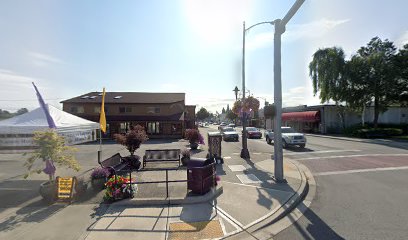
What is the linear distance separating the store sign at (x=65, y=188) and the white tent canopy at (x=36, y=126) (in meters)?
3.18

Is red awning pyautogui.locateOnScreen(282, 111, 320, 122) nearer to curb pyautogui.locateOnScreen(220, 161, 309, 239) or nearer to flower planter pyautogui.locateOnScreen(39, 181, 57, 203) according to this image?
curb pyautogui.locateOnScreen(220, 161, 309, 239)

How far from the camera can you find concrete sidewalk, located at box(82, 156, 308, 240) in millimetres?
5820

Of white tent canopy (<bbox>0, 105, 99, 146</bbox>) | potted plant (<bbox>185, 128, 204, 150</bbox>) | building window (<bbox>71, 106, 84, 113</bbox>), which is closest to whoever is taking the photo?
white tent canopy (<bbox>0, 105, 99, 146</bbox>)

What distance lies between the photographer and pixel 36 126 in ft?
33.8

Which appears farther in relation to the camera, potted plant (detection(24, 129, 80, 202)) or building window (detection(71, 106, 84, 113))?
building window (detection(71, 106, 84, 113))

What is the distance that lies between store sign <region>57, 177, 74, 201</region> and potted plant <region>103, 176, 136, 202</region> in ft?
3.60

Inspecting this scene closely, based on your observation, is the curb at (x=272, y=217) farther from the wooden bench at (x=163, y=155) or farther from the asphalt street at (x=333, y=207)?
the wooden bench at (x=163, y=155)

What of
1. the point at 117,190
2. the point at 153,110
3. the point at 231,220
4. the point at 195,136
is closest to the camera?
the point at 231,220

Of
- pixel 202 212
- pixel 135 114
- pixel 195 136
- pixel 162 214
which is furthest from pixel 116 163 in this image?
pixel 135 114

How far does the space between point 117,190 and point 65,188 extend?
1715mm

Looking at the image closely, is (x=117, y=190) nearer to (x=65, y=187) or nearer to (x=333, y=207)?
(x=65, y=187)

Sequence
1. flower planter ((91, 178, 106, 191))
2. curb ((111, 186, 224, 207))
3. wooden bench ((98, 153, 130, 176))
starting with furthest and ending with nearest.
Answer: wooden bench ((98, 153, 130, 176)) < flower planter ((91, 178, 106, 191)) < curb ((111, 186, 224, 207))

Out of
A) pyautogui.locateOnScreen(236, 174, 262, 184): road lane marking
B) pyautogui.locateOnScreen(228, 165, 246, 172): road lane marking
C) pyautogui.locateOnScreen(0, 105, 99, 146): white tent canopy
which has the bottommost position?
pyautogui.locateOnScreen(236, 174, 262, 184): road lane marking

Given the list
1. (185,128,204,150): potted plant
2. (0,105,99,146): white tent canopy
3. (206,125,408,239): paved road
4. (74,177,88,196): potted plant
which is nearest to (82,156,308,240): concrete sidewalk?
(206,125,408,239): paved road
